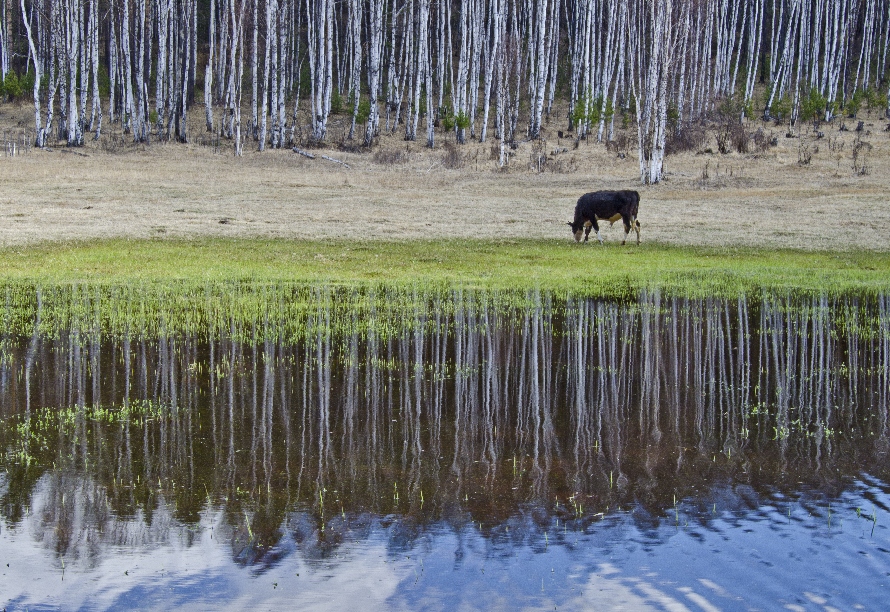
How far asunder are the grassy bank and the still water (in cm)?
615

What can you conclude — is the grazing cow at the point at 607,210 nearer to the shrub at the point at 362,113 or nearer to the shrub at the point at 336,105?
the shrub at the point at 362,113

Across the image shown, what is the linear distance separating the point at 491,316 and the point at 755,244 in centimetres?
1333

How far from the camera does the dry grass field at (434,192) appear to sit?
2673cm

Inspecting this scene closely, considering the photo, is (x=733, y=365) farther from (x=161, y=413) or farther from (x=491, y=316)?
(x=161, y=413)

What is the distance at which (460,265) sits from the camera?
21.0 m

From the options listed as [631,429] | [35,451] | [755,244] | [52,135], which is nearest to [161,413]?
[35,451]

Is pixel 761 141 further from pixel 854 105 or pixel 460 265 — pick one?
pixel 460 265

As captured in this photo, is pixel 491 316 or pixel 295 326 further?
pixel 491 316

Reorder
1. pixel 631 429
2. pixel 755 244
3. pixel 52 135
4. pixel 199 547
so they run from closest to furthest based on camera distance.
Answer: pixel 199 547 → pixel 631 429 → pixel 755 244 → pixel 52 135

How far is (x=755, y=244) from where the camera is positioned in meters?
25.6

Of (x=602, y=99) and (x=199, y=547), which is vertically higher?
(x=602, y=99)

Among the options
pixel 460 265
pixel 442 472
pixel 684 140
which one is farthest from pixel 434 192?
pixel 442 472

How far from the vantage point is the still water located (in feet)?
16.7

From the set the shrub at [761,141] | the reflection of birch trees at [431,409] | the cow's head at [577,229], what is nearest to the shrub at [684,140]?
the shrub at [761,141]
